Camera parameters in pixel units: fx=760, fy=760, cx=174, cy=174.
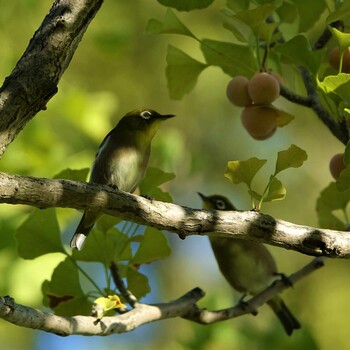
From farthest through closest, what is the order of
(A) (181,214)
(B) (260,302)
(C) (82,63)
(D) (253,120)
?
(C) (82,63) < (B) (260,302) < (D) (253,120) < (A) (181,214)

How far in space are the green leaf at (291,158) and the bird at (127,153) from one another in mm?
637

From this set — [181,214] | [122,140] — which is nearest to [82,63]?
[122,140]

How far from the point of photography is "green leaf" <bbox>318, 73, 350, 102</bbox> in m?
1.49

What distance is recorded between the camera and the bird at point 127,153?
2.18 metres

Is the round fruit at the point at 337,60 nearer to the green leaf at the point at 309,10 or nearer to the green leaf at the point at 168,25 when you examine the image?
the green leaf at the point at 309,10

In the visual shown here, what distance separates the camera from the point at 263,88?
1734 millimetres

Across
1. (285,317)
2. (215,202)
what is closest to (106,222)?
(285,317)

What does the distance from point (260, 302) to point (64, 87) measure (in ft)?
4.43

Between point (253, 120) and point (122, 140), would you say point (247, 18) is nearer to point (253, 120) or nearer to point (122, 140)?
point (253, 120)

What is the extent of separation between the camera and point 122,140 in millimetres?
2328

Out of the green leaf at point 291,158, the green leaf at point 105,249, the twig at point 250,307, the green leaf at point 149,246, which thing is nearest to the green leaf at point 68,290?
the green leaf at point 105,249

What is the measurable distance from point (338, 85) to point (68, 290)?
80 cm

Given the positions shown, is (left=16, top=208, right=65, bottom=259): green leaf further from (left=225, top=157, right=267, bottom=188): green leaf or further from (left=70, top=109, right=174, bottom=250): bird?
(left=225, top=157, right=267, bottom=188): green leaf

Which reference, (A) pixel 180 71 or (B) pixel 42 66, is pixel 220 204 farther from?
(B) pixel 42 66
